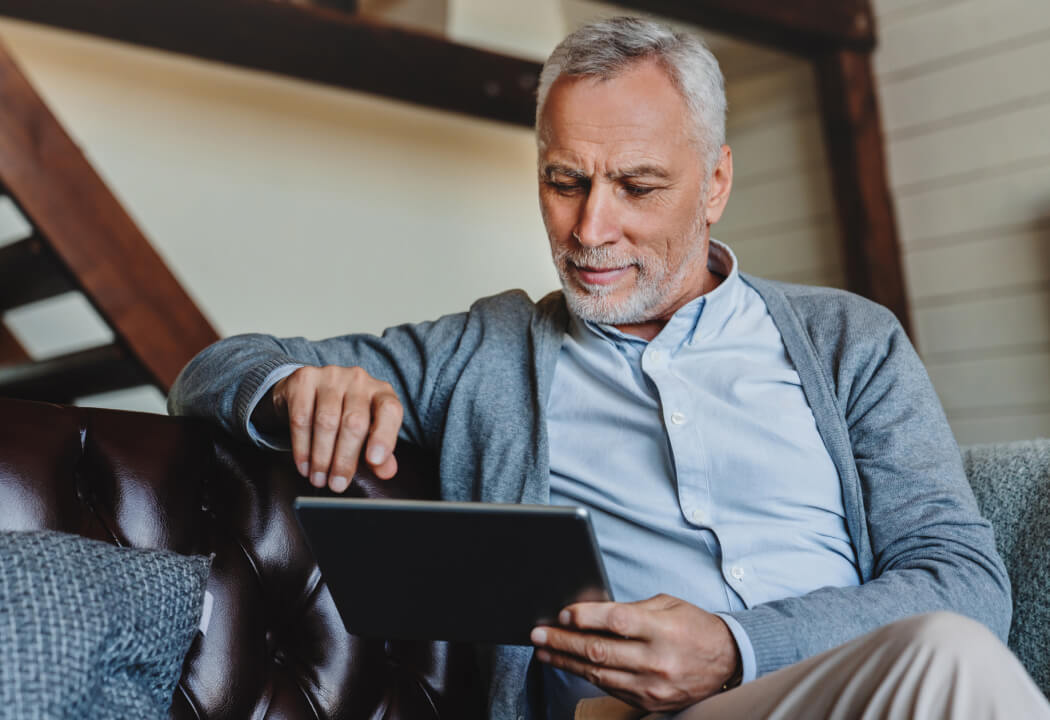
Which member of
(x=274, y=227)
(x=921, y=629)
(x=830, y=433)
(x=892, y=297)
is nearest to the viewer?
(x=921, y=629)

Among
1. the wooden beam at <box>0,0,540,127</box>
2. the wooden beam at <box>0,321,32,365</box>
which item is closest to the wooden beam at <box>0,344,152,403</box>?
the wooden beam at <box>0,321,32,365</box>

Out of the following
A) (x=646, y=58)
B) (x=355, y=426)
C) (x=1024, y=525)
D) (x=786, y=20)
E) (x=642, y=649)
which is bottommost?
(x=1024, y=525)

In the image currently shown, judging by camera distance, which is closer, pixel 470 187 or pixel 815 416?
pixel 815 416

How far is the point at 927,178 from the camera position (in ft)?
11.2

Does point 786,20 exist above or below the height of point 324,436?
above

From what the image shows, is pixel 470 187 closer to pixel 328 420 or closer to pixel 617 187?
pixel 617 187

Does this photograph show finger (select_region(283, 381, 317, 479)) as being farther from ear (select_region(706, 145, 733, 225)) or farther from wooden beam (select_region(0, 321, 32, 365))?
wooden beam (select_region(0, 321, 32, 365))

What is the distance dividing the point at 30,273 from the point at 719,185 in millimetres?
1577

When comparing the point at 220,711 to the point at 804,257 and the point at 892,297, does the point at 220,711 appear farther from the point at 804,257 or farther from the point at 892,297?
the point at 804,257

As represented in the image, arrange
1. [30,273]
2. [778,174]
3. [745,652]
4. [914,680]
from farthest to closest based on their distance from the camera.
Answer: [778,174] → [30,273] → [745,652] → [914,680]

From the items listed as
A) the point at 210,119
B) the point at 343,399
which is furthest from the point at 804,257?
the point at 343,399

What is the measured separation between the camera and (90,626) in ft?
3.09

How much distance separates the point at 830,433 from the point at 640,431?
0.24m

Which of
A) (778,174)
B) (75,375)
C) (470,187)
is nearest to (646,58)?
(75,375)
